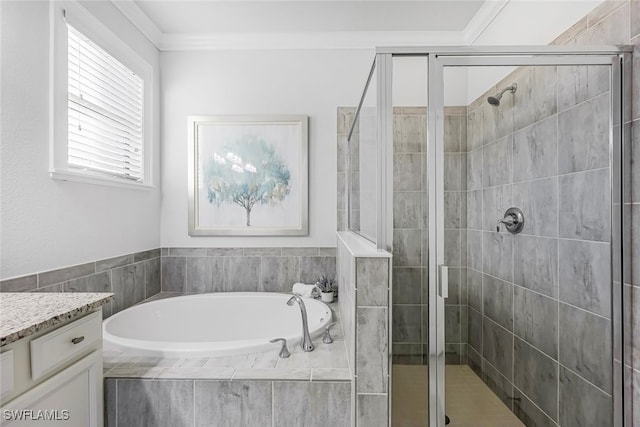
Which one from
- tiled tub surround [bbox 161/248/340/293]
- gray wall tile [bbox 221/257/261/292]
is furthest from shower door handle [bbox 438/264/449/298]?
gray wall tile [bbox 221/257/261/292]

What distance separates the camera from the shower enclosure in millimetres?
1233

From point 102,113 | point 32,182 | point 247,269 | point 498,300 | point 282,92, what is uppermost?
point 282,92

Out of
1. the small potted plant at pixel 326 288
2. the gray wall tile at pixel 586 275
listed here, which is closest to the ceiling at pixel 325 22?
the gray wall tile at pixel 586 275

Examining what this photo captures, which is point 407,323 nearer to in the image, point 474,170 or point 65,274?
point 474,170

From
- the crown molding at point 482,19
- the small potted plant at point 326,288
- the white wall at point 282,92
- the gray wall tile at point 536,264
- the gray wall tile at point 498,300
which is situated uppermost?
the crown molding at point 482,19

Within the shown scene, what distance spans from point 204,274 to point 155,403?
1.39 metres

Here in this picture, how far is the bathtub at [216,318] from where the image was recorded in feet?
6.85

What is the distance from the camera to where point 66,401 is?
102 centimetres

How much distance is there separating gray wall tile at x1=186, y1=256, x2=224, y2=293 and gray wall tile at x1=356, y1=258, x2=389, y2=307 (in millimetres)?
1694

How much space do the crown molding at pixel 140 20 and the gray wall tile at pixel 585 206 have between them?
8.89ft

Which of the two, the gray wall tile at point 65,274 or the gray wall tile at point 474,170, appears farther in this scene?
the gray wall tile at point 65,274

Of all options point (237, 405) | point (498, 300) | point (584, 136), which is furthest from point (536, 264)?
point (237, 405)

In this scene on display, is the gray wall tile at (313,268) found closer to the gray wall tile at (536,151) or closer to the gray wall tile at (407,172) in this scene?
the gray wall tile at (407,172)

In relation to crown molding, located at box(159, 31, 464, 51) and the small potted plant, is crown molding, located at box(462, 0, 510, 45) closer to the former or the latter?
crown molding, located at box(159, 31, 464, 51)
